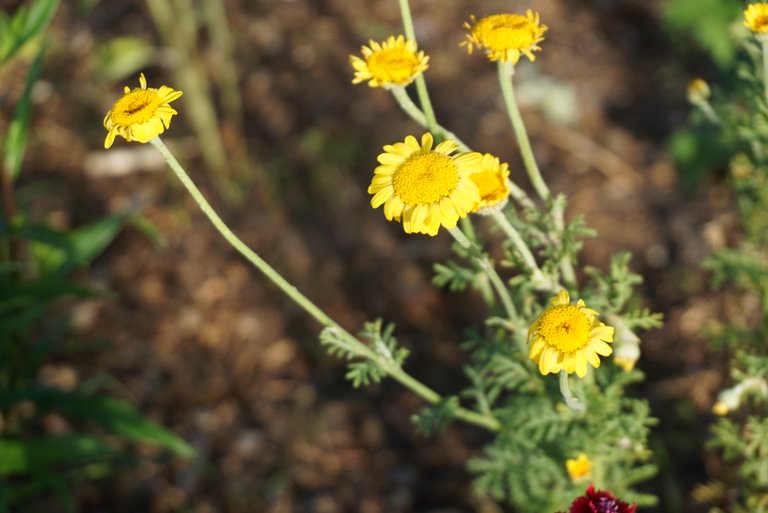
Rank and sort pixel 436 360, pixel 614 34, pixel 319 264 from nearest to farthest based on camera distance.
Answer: pixel 436 360 → pixel 319 264 → pixel 614 34

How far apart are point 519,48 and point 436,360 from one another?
143 cm

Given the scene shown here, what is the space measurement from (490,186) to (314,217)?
177 cm

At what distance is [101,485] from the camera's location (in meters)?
2.51

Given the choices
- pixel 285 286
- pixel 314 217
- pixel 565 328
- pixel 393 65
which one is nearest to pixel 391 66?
pixel 393 65

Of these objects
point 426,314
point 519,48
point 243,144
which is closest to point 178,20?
point 243,144

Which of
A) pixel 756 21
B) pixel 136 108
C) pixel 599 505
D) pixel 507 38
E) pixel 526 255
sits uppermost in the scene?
pixel 756 21

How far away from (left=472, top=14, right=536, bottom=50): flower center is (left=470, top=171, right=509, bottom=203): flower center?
0.69 feet

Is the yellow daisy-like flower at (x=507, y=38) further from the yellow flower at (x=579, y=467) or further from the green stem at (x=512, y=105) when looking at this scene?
the yellow flower at (x=579, y=467)

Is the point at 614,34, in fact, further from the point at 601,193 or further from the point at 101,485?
the point at 101,485

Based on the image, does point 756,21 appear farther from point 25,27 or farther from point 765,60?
point 25,27

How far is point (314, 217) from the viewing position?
3.16m

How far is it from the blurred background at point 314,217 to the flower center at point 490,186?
1.18 metres

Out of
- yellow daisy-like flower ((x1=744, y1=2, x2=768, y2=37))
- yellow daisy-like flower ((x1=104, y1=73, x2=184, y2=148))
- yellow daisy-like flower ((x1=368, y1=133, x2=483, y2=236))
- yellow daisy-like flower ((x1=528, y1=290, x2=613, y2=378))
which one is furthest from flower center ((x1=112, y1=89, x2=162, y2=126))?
yellow daisy-like flower ((x1=744, y1=2, x2=768, y2=37))

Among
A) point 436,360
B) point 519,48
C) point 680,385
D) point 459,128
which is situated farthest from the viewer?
point 459,128
